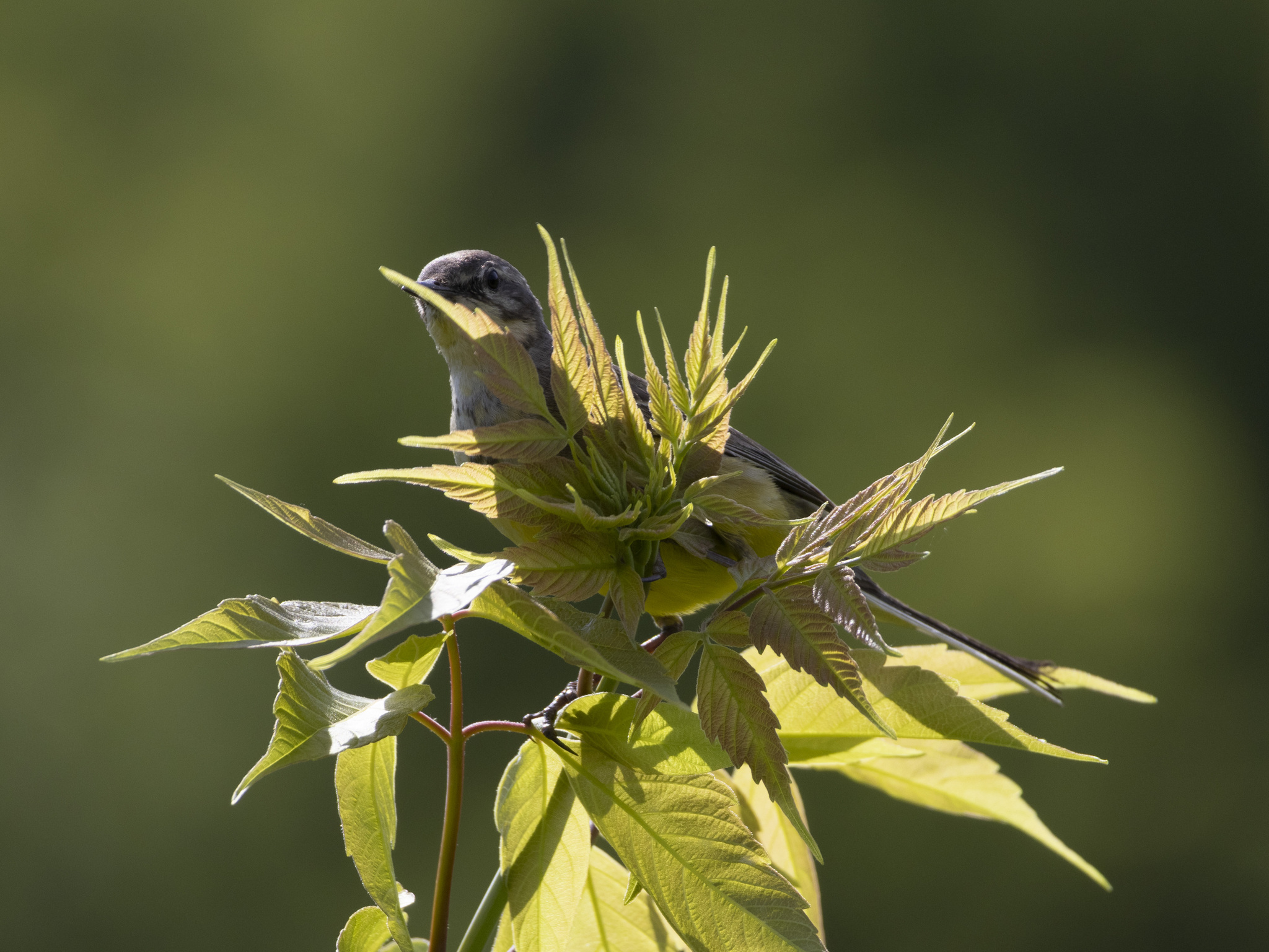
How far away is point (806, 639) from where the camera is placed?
3.33 feet

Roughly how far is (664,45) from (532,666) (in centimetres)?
1325

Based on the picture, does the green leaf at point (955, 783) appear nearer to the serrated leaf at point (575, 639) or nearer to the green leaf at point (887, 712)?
the green leaf at point (887, 712)

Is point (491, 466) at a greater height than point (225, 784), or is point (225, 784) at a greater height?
point (491, 466)

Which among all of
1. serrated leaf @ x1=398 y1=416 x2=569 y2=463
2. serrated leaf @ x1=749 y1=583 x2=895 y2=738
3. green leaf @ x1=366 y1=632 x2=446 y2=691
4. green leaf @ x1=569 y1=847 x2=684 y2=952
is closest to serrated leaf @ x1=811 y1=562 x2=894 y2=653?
serrated leaf @ x1=749 y1=583 x2=895 y2=738

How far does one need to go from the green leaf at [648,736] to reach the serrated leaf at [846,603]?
174 mm

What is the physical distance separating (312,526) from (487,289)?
1.93 metres

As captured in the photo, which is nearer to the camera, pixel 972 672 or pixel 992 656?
pixel 972 672

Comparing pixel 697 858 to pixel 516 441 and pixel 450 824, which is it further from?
pixel 516 441

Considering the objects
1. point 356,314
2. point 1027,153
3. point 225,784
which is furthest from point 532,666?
point 1027,153

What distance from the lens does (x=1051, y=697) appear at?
1.57 metres

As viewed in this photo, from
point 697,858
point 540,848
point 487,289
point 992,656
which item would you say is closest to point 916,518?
point 697,858

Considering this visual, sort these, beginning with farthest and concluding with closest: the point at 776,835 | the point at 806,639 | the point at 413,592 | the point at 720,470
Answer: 1. the point at 720,470
2. the point at 776,835
3. the point at 806,639
4. the point at 413,592

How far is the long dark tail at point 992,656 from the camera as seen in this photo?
5.11ft

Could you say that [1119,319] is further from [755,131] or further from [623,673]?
[623,673]
